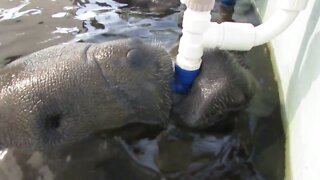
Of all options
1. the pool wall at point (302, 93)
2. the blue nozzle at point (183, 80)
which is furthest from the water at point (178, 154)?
the blue nozzle at point (183, 80)

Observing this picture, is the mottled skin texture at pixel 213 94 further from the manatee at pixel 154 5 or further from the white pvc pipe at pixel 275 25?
the manatee at pixel 154 5

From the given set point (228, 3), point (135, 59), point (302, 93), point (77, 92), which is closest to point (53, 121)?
point (77, 92)

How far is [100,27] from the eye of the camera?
162 inches

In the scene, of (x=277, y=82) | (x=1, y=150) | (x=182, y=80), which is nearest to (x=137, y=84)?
(x=182, y=80)

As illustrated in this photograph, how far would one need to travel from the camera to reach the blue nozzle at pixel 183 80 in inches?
105

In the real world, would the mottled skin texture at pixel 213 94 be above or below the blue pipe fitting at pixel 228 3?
above

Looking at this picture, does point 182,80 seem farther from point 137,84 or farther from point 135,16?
point 135,16

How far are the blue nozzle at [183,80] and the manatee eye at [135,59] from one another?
0.29 m

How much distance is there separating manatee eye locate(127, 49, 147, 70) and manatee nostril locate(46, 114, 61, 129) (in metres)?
0.47

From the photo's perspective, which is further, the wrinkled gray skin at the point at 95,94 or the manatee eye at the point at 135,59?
the manatee eye at the point at 135,59

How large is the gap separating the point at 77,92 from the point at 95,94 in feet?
0.30

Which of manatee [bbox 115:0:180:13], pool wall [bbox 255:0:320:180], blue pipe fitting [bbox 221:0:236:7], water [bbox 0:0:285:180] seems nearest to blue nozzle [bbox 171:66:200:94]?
water [bbox 0:0:285:180]

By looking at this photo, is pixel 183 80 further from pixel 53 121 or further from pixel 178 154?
pixel 53 121

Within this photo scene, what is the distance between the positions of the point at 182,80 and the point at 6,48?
5.64ft
